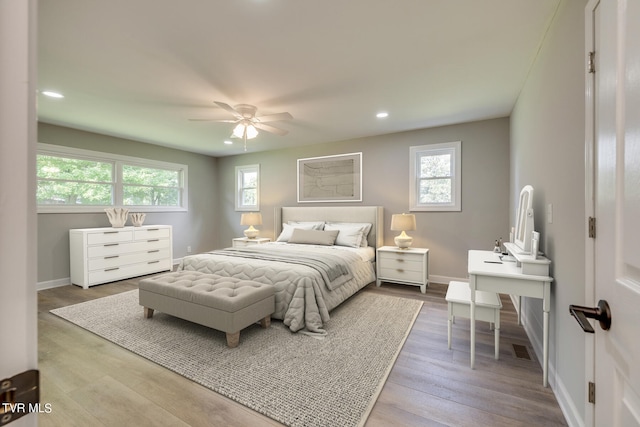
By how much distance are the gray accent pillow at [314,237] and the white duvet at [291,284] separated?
85 cm

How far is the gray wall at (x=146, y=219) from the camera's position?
13.3ft

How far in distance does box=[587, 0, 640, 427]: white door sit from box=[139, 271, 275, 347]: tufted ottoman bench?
2191 millimetres

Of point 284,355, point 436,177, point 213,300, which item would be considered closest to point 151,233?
point 213,300

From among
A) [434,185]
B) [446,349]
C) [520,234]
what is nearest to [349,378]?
[446,349]

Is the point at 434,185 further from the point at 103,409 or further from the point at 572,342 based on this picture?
the point at 103,409

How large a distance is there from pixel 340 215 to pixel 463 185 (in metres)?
2.01

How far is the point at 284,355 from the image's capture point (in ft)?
7.25

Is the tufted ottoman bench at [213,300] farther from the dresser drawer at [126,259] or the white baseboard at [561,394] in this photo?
the white baseboard at [561,394]

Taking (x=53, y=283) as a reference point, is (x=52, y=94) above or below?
above

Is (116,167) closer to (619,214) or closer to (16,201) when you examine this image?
(16,201)

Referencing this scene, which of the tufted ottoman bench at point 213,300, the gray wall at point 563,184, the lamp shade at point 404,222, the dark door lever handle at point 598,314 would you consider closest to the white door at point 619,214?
the dark door lever handle at point 598,314

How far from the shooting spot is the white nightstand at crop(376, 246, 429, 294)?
3.89 m

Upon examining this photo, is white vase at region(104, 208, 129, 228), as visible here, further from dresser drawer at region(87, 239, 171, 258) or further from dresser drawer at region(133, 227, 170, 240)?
dresser drawer at region(87, 239, 171, 258)

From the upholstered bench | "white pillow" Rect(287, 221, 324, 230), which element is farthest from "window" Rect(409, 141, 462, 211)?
the upholstered bench
